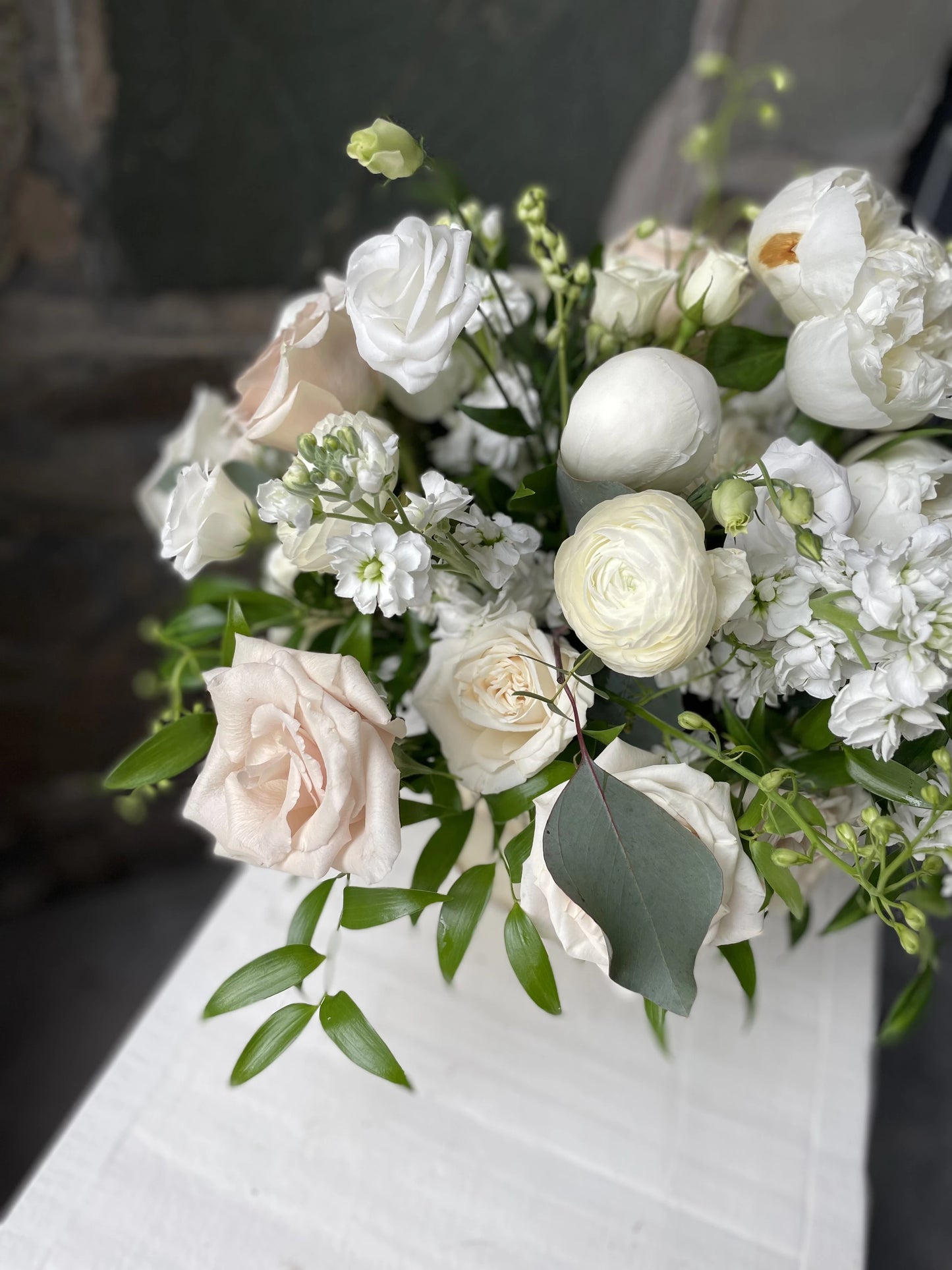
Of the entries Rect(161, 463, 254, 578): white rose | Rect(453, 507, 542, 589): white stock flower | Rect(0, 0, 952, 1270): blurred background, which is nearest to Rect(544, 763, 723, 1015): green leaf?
Rect(453, 507, 542, 589): white stock flower

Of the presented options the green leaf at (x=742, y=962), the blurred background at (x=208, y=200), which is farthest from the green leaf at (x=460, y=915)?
the blurred background at (x=208, y=200)

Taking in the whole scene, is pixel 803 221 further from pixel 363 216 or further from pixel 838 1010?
pixel 363 216

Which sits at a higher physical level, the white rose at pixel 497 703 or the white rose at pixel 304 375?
the white rose at pixel 304 375

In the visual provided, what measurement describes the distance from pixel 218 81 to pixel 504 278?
0.62 metres

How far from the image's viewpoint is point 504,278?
528 millimetres

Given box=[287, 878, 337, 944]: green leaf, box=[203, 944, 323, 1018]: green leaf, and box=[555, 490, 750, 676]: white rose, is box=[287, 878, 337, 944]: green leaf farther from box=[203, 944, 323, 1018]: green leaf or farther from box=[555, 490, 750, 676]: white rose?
box=[555, 490, 750, 676]: white rose

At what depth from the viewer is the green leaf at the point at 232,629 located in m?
0.47

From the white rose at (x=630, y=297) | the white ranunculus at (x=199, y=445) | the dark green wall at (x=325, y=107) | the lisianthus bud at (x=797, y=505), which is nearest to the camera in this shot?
the lisianthus bud at (x=797, y=505)

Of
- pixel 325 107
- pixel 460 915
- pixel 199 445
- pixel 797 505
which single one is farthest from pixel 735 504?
pixel 325 107

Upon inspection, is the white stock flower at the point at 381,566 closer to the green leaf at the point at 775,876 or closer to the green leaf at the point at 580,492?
the green leaf at the point at 580,492

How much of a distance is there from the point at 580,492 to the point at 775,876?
193 millimetres

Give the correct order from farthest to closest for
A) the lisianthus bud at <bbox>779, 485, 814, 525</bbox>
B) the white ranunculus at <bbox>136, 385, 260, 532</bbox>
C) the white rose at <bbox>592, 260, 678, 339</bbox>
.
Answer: the white ranunculus at <bbox>136, 385, 260, 532</bbox>, the white rose at <bbox>592, 260, 678, 339</bbox>, the lisianthus bud at <bbox>779, 485, 814, 525</bbox>

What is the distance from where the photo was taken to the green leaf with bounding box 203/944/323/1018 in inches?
17.7

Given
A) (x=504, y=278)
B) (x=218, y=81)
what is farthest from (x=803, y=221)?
(x=218, y=81)
